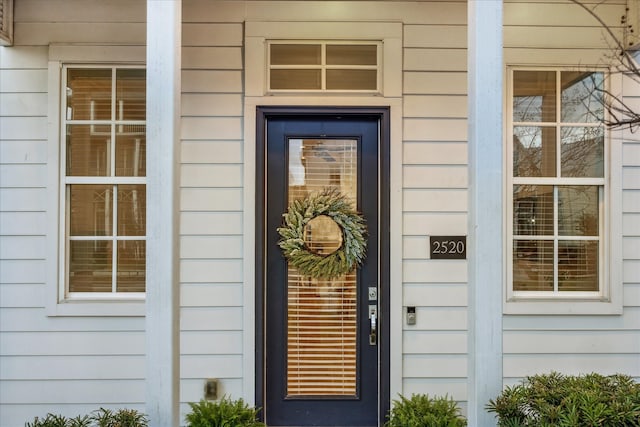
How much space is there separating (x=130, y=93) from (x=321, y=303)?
190cm

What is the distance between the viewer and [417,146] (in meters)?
3.10

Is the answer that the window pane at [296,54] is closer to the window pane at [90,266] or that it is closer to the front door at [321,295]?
the front door at [321,295]

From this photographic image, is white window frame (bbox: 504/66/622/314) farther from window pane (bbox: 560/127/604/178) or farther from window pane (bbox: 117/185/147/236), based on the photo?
window pane (bbox: 117/185/147/236)

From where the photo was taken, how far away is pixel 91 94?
312 cm

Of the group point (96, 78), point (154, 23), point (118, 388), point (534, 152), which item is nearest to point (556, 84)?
point (534, 152)

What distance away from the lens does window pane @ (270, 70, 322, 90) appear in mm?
3098

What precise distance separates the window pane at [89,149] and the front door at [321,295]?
42.1 inches

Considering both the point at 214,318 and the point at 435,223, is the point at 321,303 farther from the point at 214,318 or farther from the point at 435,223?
the point at 435,223

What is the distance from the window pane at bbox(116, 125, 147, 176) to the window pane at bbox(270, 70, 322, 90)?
943mm

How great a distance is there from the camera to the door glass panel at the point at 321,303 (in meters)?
3.14

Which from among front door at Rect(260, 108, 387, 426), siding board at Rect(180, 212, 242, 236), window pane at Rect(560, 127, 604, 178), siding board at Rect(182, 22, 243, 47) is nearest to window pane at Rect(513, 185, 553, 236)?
window pane at Rect(560, 127, 604, 178)

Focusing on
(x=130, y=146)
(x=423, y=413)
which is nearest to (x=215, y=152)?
(x=130, y=146)

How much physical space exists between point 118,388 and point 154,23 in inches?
90.1

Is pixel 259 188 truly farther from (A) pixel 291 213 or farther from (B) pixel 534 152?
(B) pixel 534 152
